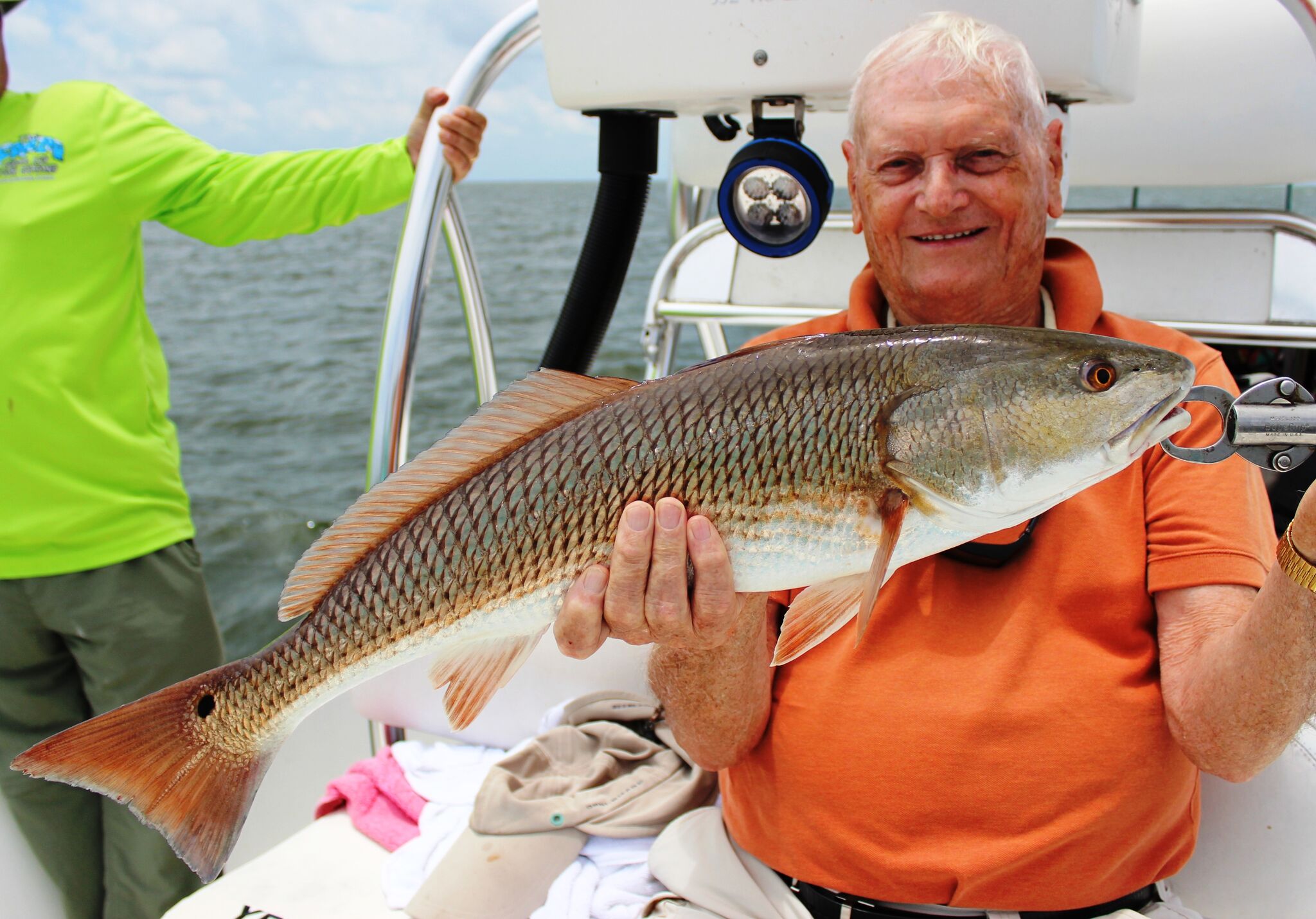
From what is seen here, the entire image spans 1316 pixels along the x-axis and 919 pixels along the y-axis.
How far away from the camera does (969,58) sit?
1.93 m

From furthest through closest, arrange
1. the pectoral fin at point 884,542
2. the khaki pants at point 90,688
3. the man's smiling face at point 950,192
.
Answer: the khaki pants at point 90,688 < the man's smiling face at point 950,192 < the pectoral fin at point 884,542

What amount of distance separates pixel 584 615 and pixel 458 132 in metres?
1.78

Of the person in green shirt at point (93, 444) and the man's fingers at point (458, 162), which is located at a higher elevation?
the man's fingers at point (458, 162)

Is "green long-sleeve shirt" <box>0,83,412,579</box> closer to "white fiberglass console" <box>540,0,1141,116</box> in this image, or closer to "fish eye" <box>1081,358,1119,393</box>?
"white fiberglass console" <box>540,0,1141,116</box>

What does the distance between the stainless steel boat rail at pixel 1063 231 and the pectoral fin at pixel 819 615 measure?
1.74 metres

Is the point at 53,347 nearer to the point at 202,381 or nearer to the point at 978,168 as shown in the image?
the point at 978,168

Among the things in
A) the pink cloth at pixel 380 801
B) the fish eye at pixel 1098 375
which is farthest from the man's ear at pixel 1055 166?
the pink cloth at pixel 380 801

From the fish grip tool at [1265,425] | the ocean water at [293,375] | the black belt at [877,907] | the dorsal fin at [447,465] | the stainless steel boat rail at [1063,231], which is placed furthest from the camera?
the ocean water at [293,375]

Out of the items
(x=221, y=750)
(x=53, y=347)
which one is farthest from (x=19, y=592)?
(x=221, y=750)

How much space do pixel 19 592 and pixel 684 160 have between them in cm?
257

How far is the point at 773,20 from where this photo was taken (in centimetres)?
227

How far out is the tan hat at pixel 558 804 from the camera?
2.21 m

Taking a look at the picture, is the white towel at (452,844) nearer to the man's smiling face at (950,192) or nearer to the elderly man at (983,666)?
the elderly man at (983,666)

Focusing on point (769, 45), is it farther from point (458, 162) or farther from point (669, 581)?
point (669, 581)
